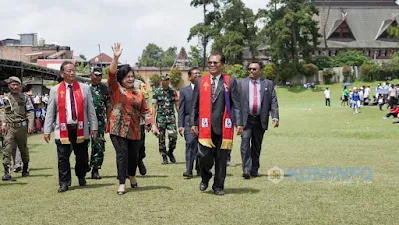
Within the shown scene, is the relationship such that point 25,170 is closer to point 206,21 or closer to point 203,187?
point 203,187

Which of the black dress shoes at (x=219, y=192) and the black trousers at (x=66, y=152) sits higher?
the black trousers at (x=66, y=152)

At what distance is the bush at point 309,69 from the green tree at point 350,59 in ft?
23.8

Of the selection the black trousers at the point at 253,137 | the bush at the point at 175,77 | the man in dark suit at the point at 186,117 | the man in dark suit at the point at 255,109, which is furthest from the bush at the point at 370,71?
the black trousers at the point at 253,137

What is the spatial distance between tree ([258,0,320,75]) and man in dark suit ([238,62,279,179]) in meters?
61.3

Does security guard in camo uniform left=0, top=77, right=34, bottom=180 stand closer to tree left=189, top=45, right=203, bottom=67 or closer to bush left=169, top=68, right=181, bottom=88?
bush left=169, top=68, right=181, bottom=88

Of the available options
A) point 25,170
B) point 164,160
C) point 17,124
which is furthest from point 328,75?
point 17,124

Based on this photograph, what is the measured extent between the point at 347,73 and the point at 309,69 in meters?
5.27

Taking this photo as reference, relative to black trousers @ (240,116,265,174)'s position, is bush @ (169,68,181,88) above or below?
above

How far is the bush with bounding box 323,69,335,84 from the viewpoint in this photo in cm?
7412

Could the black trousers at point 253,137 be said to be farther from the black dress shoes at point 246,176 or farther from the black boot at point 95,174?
the black boot at point 95,174

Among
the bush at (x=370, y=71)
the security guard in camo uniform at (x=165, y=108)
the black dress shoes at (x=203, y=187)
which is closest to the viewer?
the black dress shoes at (x=203, y=187)

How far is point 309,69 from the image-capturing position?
73.7m

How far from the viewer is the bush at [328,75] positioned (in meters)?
74.1

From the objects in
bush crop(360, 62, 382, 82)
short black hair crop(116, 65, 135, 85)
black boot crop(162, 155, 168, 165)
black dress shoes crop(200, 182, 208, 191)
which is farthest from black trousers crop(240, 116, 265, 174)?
bush crop(360, 62, 382, 82)
